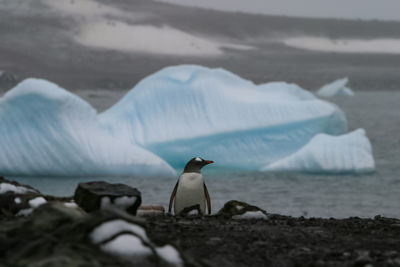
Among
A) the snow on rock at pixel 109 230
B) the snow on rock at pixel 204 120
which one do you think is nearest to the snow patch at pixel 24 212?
the snow on rock at pixel 109 230

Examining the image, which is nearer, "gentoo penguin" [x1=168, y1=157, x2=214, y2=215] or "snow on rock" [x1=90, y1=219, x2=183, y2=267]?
"snow on rock" [x1=90, y1=219, x2=183, y2=267]

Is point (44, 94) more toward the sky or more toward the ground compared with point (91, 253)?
more toward the sky

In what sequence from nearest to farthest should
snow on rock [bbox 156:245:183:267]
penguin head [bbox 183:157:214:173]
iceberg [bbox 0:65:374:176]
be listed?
snow on rock [bbox 156:245:183:267] < penguin head [bbox 183:157:214:173] < iceberg [bbox 0:65:374:176]

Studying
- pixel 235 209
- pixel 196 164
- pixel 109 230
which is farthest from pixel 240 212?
pixel 109 230

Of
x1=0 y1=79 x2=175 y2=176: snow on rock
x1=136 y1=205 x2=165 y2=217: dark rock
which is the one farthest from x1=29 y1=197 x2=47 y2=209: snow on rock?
x1=0 y1=79 x2=175 y2=176: snow on rock

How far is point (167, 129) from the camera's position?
18844mm

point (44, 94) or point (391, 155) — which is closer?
point (44, 94)

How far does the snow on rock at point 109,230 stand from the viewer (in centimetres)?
331

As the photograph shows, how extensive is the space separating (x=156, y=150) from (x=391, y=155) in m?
14.2

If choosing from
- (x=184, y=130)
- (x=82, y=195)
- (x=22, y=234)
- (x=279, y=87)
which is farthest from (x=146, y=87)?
(x=22, y=234)

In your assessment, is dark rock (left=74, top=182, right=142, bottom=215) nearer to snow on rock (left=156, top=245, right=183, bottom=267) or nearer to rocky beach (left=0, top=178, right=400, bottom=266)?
rocky beach (left=0, top=178, right=400, bottom=266)

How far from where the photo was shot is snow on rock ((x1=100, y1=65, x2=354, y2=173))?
1881 cm

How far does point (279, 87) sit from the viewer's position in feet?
72.7

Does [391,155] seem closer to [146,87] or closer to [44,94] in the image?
[146,87]
